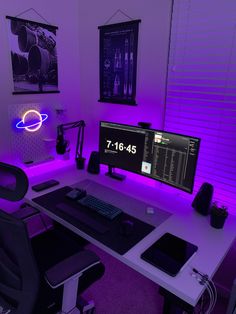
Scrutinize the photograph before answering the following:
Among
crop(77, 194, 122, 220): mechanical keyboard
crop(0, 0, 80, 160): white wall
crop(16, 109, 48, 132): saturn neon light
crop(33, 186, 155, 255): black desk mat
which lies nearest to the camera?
crop(33, 186, 155, 255): black desk mat

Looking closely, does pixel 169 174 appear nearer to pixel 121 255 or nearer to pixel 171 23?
pixel 121 255

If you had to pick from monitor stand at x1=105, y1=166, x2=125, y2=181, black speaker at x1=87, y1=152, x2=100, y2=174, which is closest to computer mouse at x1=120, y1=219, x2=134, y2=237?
monitor stand at x1=105, y1=166, x2=125, y2=181

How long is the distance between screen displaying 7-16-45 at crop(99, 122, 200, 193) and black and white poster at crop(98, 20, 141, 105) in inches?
14.0

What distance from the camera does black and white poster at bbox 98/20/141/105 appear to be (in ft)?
6.76

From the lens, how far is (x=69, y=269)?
3.92ft

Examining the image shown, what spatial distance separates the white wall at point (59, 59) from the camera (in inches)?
77.4

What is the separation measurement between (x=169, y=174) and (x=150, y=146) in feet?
0.83

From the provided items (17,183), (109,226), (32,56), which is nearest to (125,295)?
(109,226)

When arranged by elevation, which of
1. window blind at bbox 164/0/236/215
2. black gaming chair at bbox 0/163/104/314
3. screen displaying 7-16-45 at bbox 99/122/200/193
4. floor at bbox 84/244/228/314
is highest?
window blind at bbox 164/0/236/215

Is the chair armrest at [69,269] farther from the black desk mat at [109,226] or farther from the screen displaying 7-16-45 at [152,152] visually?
the screen displaying 7-16-45 at [152,152]

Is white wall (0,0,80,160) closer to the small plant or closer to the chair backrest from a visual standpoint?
the chair backrest

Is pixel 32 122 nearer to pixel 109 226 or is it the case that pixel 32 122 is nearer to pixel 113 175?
pixel 113 175

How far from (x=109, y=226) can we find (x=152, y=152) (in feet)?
2.14

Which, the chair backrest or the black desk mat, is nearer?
the chair backrest
